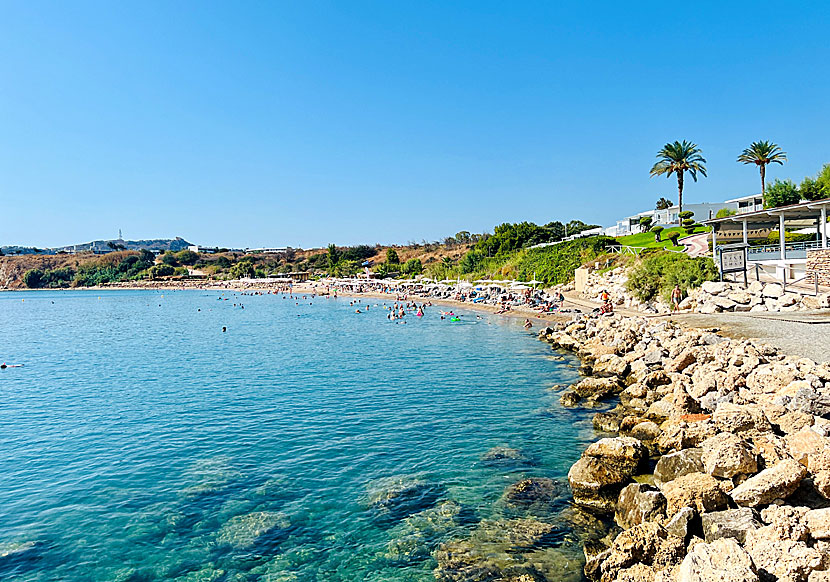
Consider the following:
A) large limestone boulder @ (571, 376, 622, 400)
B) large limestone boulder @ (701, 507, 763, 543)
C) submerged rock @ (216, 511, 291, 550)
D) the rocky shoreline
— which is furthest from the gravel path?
submerged rock @ (216, 511, 291, 550)

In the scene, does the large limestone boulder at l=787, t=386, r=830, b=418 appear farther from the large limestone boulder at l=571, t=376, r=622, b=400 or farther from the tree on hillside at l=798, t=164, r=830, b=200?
the tree on hillside at l=798, t=164, r=830, b=200

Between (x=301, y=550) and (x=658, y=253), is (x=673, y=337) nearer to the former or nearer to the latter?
(x=301, y=550)

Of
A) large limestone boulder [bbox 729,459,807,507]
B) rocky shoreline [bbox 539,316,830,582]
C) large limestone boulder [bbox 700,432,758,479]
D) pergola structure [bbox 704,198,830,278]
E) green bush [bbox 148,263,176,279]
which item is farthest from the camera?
green bush [bbox 148,263,176,279]

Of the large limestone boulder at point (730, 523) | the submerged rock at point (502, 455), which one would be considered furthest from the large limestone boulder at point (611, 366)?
the large limestone boulder at point (730, 523)

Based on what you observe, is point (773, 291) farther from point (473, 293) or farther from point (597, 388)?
point (473, 293)

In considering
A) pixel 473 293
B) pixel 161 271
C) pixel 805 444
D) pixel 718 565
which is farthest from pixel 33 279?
pixel 718 565

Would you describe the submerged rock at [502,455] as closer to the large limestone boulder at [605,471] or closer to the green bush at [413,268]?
the large limestone boulder at [605,471]

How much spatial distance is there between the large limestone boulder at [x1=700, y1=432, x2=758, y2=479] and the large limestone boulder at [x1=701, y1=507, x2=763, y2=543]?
1411mm

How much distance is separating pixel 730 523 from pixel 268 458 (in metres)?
10.6

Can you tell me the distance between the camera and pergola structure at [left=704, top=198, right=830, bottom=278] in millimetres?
29134

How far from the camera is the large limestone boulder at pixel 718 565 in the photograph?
6109 millimetres

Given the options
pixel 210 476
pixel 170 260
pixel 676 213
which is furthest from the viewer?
pixel 170 260

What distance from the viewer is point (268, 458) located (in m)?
14.3

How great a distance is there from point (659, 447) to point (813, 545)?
18.3 feet
